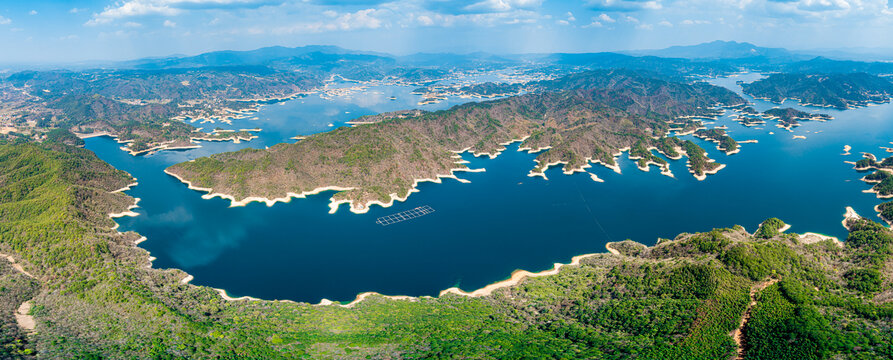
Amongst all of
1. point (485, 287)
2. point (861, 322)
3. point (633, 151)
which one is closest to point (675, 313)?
point (861, 322)

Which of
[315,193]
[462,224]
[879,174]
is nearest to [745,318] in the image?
[462,224]

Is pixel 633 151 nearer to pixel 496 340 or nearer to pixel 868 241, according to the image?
pixel 868 241

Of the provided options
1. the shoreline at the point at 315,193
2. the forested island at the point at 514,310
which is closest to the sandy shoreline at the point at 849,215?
the forested island at the point at 514,310

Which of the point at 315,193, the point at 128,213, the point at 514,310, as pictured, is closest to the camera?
the point at 514,310

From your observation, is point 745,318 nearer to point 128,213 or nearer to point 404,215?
point 404,215

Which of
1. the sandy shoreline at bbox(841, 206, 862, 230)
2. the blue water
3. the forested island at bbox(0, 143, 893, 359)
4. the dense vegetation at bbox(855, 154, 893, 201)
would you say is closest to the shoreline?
the blue water

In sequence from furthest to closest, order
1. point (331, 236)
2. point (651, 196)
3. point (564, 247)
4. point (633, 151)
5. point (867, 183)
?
point (633, 151)
point (867, 183)
point (651, 196)
point (331, 236)
point (564, 247)
